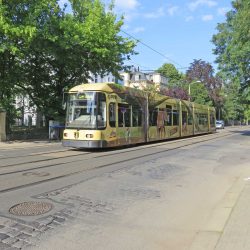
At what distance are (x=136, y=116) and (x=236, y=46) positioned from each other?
1892cm

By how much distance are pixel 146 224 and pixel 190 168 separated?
7724 mm

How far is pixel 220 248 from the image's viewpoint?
558 cm

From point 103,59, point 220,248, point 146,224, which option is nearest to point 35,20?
point 103,59

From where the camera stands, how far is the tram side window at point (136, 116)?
23.2 metres

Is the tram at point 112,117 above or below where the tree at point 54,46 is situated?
below

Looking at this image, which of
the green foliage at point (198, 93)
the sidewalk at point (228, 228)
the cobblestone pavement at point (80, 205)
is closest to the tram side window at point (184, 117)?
the cobblestone pavement at point (80, 205)

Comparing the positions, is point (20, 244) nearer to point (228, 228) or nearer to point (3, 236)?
point (3, 236)

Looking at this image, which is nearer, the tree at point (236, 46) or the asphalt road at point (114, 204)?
the asphalt road at point (114, 204)

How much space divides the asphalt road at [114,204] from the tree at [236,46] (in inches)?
962

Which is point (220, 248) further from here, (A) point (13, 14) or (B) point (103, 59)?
(B) point (103, 59)

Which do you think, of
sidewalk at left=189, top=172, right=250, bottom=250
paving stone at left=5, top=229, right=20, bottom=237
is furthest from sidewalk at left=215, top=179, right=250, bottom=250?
paving stone at left=5, top=229, right=20, bottom=237

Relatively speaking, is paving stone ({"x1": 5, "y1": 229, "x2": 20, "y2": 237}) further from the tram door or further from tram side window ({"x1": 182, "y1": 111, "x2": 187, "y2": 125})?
tram side window ({"x1": 182, "y1": 111, "x2": 187, "y2": 125})

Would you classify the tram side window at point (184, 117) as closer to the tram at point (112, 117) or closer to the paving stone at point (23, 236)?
the tram at point (112, 117)

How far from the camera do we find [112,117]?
20438 mm
